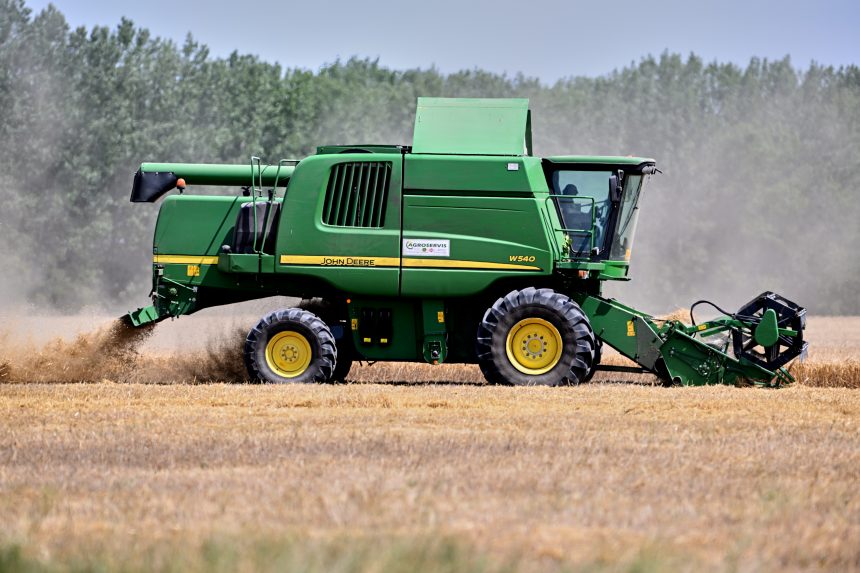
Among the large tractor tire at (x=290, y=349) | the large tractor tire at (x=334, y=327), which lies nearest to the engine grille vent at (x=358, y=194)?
the large tractor tire at (x=290, y=349)

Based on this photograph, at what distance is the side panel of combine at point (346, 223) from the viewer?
539 inches

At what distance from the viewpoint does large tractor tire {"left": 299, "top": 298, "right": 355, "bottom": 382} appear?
1429cm

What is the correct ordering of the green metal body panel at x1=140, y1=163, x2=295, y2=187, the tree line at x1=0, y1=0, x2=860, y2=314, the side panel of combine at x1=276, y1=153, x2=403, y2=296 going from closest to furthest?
the side panel of combine at x1=276, y1=153, x2=403, y2=296 → the green metal body panel at x1=140, y1=163, x2=295, y2=187 → the tree line at x1=0, y1=0, x2=860, y2=314

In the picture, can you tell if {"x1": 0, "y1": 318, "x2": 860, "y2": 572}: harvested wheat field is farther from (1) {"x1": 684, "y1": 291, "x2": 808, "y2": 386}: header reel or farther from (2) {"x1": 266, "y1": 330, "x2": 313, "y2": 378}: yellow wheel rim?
(2) {"x1": 266, "y1": 330, "x2": 313, "y2": 378}: yellow wheel rim

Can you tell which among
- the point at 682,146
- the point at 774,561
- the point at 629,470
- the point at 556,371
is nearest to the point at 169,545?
the point at 774,561

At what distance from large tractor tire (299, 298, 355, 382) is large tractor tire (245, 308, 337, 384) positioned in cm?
26

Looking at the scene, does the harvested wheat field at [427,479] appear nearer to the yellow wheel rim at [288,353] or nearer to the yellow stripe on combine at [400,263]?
the yellow wheel rim at [288,353]

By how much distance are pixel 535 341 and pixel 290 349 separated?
2.64 meters

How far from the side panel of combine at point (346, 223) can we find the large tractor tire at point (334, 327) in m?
0.66

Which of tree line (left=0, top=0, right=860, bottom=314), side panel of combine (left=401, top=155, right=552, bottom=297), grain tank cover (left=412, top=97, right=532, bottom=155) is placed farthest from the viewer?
tree line (left=0, top=0, right=860, bottom=314)

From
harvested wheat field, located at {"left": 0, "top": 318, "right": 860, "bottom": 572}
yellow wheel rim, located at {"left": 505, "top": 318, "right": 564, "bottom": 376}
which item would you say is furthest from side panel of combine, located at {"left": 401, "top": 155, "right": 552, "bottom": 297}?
harvested wheat field, located at {"left": 0, "top": 318, "right": 860, "bottom": 572}

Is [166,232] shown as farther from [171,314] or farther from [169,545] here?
[169,545]

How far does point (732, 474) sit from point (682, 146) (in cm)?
4426

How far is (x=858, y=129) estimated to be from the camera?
1987 inches
